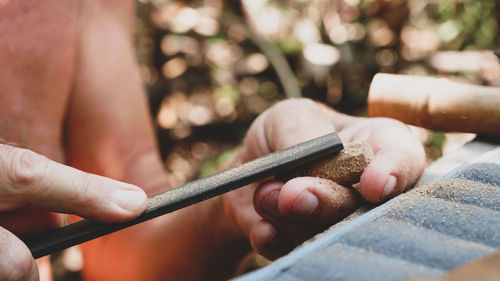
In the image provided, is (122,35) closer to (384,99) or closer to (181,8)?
(384,99)

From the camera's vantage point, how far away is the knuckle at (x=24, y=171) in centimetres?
68

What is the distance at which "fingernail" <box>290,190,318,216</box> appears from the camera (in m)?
0.75

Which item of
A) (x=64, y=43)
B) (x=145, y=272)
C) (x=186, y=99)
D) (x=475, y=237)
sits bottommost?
(x=145, y=272)

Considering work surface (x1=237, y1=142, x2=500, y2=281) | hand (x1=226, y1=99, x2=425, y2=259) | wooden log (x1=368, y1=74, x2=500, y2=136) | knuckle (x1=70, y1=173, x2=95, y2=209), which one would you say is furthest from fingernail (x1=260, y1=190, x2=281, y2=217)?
wooden log (x1=368, y1=74, x2=500, y2=136)

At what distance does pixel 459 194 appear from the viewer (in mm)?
699

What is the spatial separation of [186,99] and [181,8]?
67 cm

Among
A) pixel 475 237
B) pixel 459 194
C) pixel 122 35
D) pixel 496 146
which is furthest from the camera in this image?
pixel 122 35

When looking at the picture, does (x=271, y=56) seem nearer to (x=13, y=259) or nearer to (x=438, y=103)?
(x=438, y=103)

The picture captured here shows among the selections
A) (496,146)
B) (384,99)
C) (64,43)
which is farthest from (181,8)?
(496,146)

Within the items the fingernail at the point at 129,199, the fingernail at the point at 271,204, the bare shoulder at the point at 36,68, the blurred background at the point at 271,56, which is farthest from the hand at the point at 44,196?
the blurred background at the point at 271,56

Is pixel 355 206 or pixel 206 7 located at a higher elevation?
pixel 206 7

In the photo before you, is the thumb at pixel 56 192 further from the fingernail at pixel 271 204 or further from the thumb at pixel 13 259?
the fingernail at pixel 271 204

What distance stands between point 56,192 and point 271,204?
1.31ft

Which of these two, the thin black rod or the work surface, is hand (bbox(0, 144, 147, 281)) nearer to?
the thin black rod
